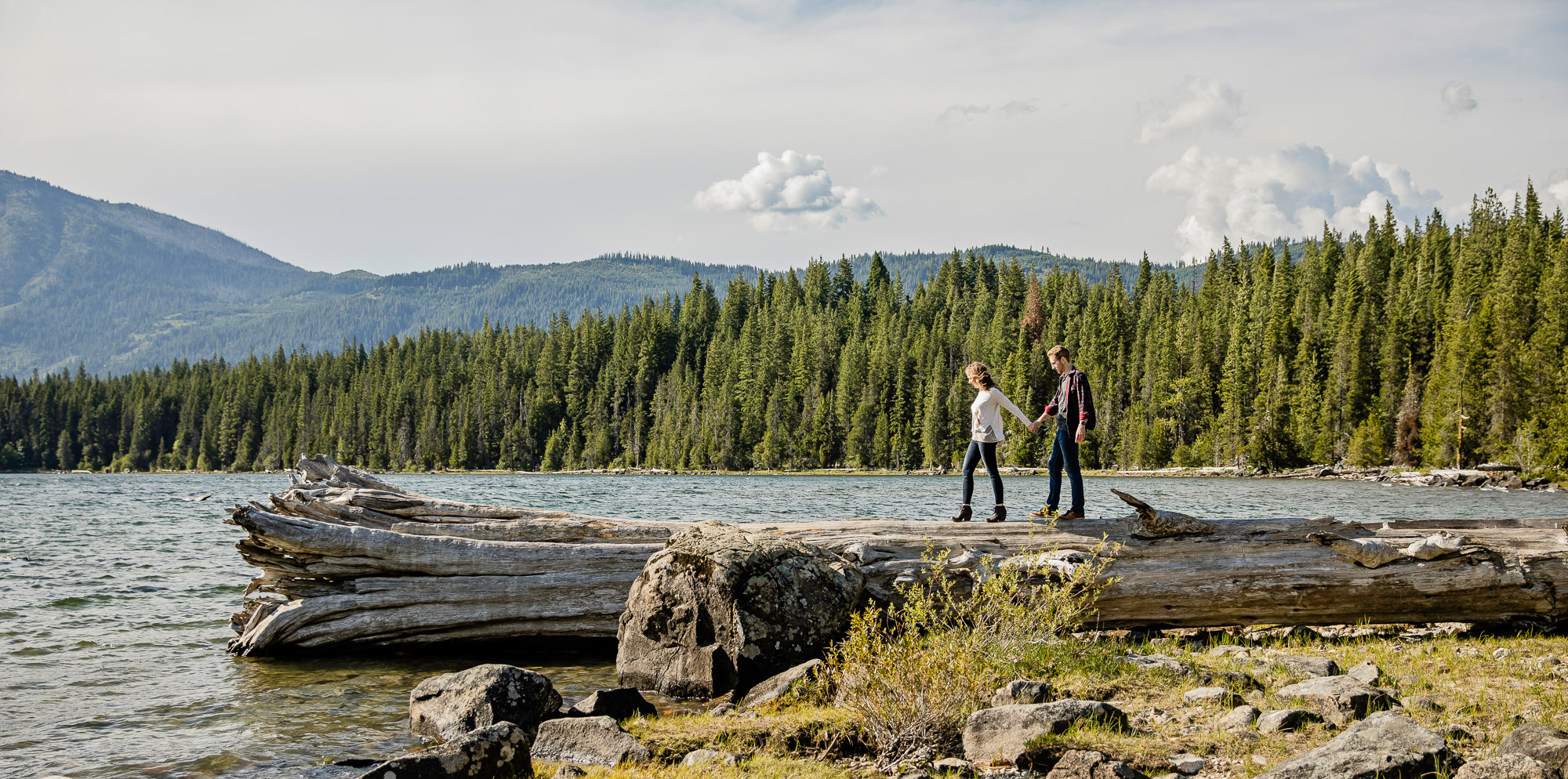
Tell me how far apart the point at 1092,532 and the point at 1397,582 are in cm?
318

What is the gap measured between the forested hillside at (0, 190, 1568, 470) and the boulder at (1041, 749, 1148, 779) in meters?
73.8

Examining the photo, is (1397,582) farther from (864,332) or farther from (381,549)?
(864,332)

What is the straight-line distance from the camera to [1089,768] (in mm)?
5836

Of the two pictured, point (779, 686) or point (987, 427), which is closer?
point (779, 686)

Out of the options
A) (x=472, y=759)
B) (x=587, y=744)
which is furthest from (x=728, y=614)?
(x=472, y=759)

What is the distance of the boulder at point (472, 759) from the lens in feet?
20.1

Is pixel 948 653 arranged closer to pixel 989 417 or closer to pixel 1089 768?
pixel 1089 768

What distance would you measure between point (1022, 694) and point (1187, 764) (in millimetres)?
1667

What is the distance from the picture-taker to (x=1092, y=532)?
36.1 ft

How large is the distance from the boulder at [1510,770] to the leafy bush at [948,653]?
120 inches

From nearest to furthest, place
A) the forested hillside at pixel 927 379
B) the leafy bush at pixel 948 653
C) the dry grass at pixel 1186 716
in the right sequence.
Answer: the dry grass at pixel 1186 716 → the leafy bush at pixel 948 653 → the forested hillside at pixel 927 379

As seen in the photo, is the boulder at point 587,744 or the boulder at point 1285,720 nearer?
the boulder at point 1285,720

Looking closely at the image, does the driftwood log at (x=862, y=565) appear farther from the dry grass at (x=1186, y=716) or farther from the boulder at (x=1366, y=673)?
the boulder at (x=1366, y=673)

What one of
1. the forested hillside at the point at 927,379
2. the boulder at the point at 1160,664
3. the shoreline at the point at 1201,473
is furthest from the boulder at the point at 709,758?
the forested hillside at the point at 927,379
